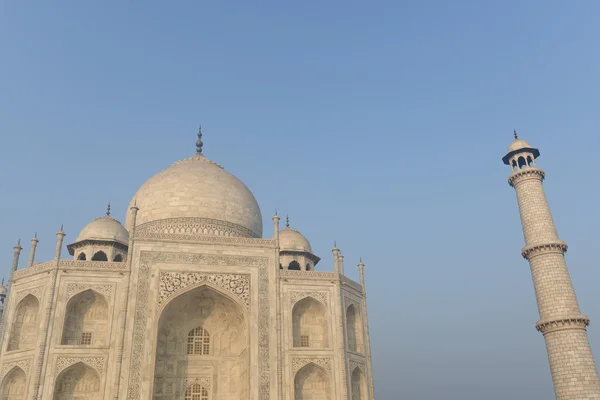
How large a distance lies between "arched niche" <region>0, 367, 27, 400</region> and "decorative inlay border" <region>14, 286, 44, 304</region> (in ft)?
7.97

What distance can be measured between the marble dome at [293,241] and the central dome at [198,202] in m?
1.28

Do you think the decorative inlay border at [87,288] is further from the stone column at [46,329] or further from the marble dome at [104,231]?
the marble dome at [104,231]

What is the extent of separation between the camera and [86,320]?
19.2m

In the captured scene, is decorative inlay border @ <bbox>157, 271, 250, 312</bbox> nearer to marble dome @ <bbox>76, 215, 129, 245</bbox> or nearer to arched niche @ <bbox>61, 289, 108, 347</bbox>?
arched niche @ <bbox>61, 289, 108, 347</bbox>

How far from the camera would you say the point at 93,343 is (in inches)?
744

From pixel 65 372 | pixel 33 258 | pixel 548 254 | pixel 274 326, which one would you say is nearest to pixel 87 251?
pixel 33 258

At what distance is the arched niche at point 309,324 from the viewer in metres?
20.7

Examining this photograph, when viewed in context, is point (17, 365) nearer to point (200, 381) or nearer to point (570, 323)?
point (200, 381)

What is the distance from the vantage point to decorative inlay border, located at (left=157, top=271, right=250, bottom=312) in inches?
772

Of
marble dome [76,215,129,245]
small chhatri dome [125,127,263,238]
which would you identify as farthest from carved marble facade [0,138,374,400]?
small chhatri dome [125,127,263,238]

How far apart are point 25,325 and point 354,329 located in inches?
482

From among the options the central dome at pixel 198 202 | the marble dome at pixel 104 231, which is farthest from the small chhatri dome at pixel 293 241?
the marble dome at pixel 104 231

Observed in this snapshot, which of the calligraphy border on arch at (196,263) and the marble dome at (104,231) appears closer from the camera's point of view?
the calligraphy border on arch at (196,263)

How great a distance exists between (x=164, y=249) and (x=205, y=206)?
435 cm
